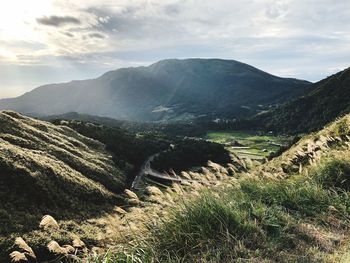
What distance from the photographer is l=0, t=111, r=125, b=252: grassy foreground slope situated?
208 ft

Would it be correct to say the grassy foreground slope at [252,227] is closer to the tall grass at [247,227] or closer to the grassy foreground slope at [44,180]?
the tall grass at [247,227]

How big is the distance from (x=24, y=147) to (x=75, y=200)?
73.9 ft

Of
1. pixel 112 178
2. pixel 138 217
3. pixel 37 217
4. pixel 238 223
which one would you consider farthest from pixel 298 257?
pixel 112 178

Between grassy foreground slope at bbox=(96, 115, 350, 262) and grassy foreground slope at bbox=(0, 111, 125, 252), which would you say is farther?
grassy foreground slope at bbox=(0, 111, 125, 252)

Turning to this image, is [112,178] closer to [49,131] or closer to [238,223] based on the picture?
[49,131]

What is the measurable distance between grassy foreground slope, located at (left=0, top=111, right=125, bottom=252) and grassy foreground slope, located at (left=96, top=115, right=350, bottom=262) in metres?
43.9

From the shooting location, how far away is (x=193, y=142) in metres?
159

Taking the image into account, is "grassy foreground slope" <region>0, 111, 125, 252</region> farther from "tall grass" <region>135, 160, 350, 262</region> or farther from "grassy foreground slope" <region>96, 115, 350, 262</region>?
"tall grass" <region>135, 160, 350, 262</region>

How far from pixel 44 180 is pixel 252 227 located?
70.1 metres

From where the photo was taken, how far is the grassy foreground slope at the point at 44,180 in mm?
63500

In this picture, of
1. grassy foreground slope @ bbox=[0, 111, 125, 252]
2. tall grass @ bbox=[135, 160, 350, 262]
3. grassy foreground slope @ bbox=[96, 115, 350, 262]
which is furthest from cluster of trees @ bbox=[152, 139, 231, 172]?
tall grass @ bbox=[135, 160, 350, 262]

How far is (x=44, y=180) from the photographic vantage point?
73.2 metres

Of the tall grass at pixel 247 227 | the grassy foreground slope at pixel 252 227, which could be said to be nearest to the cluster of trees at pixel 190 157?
the grassy foreground slope at pixel 252 227

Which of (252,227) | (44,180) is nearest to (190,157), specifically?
(44,180)
